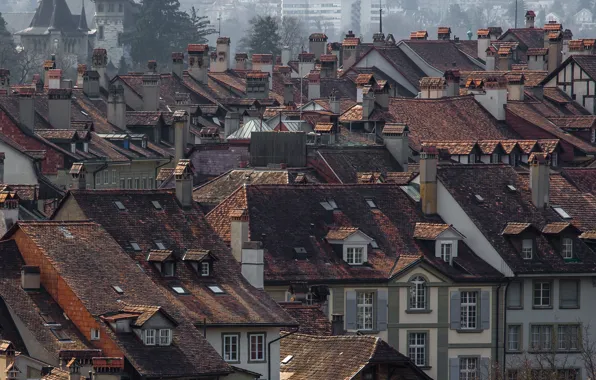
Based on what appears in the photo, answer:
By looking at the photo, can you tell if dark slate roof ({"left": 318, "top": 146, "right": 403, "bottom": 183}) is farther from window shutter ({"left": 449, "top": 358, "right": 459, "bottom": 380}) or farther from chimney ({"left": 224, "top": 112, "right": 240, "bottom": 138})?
window shutter ({"left": 449, "top": 358, "right": 459, "bottom": 380})

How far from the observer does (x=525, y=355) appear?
9031 centimetres

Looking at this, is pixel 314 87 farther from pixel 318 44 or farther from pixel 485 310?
pixel 485 310

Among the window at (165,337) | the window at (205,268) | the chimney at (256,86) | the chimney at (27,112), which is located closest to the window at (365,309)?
the window at (205,268)

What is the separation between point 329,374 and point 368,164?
116 feet

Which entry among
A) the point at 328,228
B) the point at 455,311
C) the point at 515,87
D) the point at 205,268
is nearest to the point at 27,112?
the point at 515,87

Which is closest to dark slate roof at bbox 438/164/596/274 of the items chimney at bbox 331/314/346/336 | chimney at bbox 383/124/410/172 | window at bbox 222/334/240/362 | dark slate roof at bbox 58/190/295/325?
chimney at bbox 331/314/346/336

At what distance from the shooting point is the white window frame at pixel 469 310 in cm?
8969

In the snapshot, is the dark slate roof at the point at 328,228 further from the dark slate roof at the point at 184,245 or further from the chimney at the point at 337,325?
the dark slate roof at the point at 184,245

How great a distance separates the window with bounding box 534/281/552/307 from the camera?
91500mm

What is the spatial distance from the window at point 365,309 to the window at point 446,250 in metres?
3.31

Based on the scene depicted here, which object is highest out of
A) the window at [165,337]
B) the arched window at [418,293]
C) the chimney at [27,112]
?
the chimney at [27,112]

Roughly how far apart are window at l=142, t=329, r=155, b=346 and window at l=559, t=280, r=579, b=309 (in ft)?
76.6

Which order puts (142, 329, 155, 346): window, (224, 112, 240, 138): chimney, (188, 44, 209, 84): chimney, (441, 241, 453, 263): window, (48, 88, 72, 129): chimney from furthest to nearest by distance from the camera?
1. (188, 44, 209, 84): chimney
2. (224, 112, 240, 138): chimney
3. (48, 88, 72, 129): chimney
4. (441, 241, 453, 263): window
5. (142, 329, 155, 346): window

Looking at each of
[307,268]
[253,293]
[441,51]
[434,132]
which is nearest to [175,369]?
[253,293]
